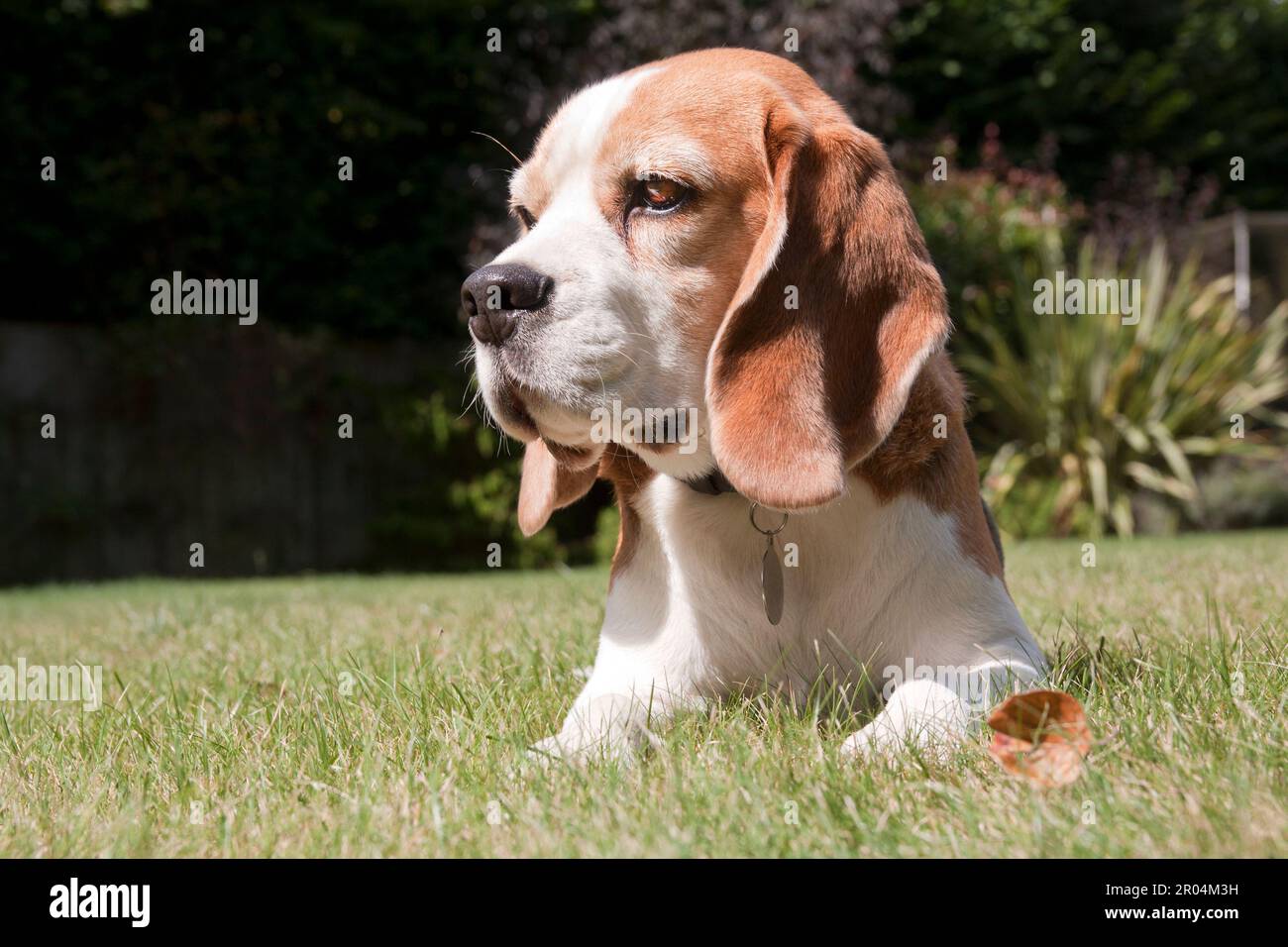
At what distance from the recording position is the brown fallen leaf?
193 cm

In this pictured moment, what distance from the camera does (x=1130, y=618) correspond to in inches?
157

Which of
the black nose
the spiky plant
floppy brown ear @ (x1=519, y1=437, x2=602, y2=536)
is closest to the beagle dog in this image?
the black nose

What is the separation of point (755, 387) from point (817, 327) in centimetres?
18

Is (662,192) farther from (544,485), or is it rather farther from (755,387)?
(544,485)

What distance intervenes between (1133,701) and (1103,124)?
13.2m

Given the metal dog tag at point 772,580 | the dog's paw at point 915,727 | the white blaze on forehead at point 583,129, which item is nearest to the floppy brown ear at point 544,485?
the metal dog tag at point 772,580

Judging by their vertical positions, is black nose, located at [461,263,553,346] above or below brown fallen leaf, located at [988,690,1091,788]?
above

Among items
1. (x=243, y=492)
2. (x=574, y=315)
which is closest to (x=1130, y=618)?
(x=574, y=315)

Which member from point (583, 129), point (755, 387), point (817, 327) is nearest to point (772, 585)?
point (755, 387)

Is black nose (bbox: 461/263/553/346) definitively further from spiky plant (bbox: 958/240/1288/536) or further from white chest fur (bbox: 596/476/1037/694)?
spiky plant (bbox: 958/240/1288/536)

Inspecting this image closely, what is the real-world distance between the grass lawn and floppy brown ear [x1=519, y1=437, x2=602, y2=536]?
1.41ft

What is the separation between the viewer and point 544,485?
3.03 metres

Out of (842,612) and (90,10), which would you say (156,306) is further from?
(842,612)

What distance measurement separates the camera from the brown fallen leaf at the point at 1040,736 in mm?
1932
